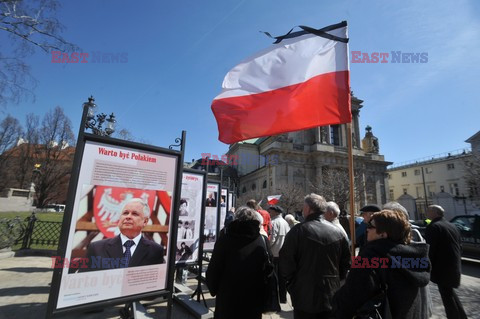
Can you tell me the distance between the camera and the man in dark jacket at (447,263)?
3.97m

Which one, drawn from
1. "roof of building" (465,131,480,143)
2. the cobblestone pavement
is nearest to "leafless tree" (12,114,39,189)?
the cobblestone pavement

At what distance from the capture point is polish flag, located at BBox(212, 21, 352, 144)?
428cm

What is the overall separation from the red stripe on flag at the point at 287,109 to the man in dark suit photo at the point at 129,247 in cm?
241

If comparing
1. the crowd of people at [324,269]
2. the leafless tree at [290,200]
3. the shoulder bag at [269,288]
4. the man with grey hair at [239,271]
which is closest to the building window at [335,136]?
the leafless tree at [290,200]

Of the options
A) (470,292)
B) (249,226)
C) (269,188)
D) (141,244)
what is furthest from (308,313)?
(269,188)

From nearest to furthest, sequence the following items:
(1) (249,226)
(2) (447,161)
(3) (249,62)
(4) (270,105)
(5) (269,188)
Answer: (1) (249,226), (4) (270,105), (3) (249,62), (5) (269,188), (2) (447,161)

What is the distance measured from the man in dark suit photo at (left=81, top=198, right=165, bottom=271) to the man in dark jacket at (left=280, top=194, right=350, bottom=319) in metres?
1.62

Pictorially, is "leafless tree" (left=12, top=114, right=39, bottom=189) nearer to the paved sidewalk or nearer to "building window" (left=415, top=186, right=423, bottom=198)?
the paved sidewalk

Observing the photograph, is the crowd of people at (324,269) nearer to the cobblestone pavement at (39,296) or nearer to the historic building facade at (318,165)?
the cobblestone pavement at (39,296)

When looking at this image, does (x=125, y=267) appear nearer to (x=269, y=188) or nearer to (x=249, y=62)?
(x=249, y=62)

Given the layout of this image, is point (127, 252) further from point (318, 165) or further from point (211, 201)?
point (318, 165)

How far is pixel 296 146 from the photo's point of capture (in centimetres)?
4072

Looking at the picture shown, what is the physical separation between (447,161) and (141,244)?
6606 cm

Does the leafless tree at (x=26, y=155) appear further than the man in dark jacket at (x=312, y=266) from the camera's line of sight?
Yes
